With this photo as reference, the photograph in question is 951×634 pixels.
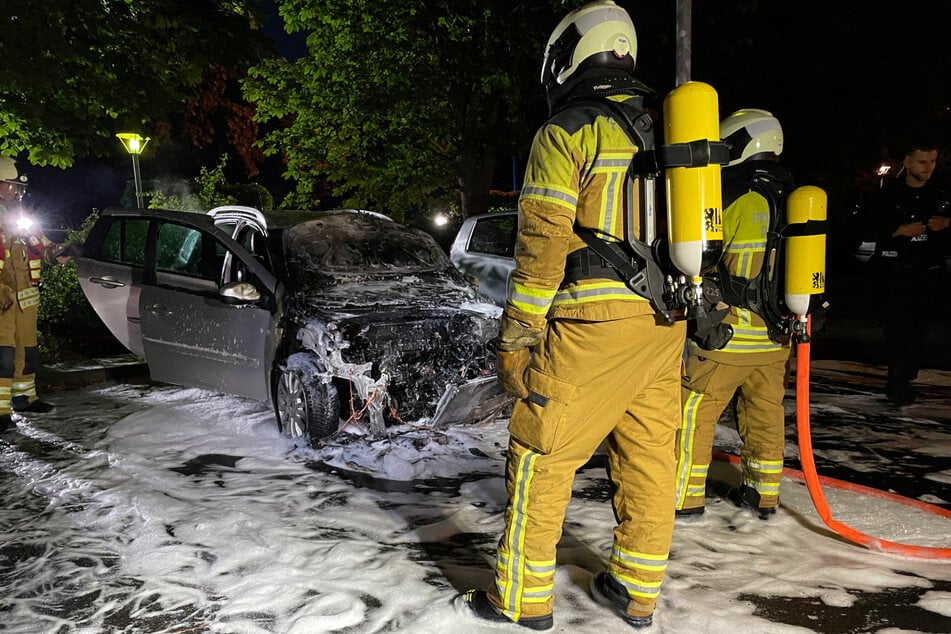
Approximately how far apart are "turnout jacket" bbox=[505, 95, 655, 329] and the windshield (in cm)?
319

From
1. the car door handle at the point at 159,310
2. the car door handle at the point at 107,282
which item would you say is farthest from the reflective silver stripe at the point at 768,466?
the car door handle at the point at 107,282

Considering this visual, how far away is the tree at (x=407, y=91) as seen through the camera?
12.3 meters

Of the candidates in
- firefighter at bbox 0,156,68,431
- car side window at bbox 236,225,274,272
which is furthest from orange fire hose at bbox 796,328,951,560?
firefighter at bbox 0,156,68,431

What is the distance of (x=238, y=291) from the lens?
498 cm

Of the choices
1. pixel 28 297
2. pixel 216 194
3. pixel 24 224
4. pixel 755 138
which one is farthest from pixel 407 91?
pixel 216 194

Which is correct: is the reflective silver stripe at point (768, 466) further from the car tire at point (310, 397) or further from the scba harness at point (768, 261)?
the car tire at point (310, 397)

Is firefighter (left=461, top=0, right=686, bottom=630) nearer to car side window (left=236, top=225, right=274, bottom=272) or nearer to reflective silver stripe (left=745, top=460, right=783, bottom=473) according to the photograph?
reflective silver stripe (left=745, top=460, right=783, bottom=473)

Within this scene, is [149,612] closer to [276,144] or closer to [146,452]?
[146,452]

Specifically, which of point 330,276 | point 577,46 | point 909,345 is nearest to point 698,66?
point 909,345

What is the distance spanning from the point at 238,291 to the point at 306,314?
546mm

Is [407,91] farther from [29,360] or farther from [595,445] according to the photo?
[595,445]

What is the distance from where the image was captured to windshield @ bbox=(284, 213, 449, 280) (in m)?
5.50

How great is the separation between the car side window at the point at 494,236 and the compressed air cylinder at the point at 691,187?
586 cm

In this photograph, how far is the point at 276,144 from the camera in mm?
14711
